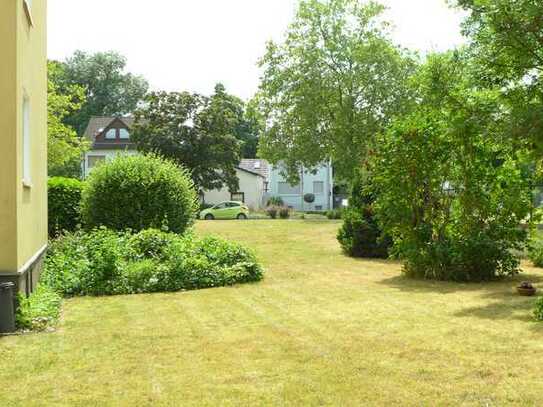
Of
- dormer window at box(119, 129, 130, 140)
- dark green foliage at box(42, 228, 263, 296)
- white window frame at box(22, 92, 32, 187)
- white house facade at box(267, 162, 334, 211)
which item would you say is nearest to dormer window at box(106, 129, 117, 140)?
dormer window at box(119, 129, 130, 140)

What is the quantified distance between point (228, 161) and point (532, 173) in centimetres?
3805

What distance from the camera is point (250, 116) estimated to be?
45281 millimetres

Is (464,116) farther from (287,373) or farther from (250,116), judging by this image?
(250,116)

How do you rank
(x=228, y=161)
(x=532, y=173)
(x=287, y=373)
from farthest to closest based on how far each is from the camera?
(x=228, y=161) < (x=532, y=173) < (x=287, y=373)

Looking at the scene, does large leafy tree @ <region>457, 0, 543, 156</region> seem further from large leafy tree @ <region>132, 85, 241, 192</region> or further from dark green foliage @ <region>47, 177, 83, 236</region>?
large leafy tree @ <region>132, 85, 241, 192</region>

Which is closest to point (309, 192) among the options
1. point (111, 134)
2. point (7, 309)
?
point (111, 134)

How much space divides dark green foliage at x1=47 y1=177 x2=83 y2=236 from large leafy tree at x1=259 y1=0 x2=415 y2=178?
2075 cm

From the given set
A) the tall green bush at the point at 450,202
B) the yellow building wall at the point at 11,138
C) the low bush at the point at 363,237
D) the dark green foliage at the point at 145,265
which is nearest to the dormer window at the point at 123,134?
the low bush at the point at 363,237

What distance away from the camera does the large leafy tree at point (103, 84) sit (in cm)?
8275

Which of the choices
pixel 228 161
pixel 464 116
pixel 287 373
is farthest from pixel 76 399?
pixel 228 161

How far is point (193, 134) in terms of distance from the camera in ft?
165

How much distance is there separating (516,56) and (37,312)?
25.3 ft

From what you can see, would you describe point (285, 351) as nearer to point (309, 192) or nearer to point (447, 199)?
point (447, 199)

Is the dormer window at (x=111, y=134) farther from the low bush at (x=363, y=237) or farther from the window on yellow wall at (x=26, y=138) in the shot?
the window on yellow wall at (x=26, y=138)
